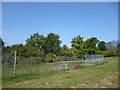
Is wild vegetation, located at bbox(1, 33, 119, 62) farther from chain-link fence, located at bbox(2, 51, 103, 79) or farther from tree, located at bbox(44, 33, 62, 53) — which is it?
chain-link fence, located at bbox(2, 51, 103, 79)

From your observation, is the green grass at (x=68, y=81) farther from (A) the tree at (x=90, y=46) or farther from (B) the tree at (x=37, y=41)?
(B) the tree at (x=37, y=41)

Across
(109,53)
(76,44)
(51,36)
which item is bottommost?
(109,53)

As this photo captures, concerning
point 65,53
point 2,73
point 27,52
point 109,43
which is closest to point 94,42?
point 65,53

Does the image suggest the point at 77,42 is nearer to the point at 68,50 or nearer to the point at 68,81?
the point at 68,50

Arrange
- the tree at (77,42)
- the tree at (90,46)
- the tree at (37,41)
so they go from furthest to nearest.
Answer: the tree at (37,41) < the tree at (77,42) < the tree at (90,46)

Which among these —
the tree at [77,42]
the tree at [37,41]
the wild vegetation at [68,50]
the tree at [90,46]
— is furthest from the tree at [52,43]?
the tree at [90,46]

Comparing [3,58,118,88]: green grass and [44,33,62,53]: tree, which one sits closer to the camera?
[3,58,118,88]: green grass

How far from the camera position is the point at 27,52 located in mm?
23047

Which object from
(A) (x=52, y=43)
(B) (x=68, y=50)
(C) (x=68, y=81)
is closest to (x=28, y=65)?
(C) (x=68, y=81)

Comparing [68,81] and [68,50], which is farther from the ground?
[68,50]

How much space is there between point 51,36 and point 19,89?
34.6 meters

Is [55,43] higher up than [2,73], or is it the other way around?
[55,43]

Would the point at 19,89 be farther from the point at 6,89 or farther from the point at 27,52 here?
the point at 27,52

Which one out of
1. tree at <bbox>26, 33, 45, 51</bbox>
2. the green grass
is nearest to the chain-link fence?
the green grass
